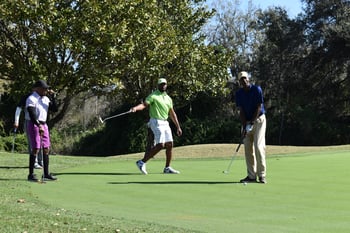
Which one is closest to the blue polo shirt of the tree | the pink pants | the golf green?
the golf green

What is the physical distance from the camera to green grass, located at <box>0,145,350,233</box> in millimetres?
6137

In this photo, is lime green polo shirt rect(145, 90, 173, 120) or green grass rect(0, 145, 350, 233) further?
lime green polo shirt rect(145, 90, 173, 120)

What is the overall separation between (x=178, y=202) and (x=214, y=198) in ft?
2.14

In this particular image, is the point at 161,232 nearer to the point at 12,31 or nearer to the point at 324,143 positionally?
the point at 12,31

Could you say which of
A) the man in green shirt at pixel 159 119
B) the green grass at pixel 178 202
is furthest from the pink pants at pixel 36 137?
the man in green shirt at pixel 159 119

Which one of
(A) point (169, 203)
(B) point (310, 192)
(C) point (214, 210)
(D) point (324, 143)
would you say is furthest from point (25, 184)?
(D) point (324, 143)

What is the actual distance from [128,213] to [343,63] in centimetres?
3435

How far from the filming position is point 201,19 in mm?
33000

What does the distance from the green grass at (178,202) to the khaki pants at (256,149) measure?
334 millimetres

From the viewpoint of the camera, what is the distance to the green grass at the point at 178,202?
6.14m

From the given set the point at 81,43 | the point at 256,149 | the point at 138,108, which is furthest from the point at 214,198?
the point at 81,43

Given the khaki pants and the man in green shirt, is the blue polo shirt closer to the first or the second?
the khaki pants

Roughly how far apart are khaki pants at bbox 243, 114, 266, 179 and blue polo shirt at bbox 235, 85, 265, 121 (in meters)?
0.20

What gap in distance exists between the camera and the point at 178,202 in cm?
787
